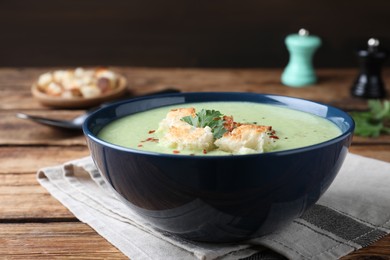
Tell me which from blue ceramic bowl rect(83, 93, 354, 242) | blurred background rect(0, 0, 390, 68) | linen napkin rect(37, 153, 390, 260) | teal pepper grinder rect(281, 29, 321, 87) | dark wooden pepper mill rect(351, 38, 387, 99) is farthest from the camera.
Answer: blurred background rect(0, 0, 390, 68)

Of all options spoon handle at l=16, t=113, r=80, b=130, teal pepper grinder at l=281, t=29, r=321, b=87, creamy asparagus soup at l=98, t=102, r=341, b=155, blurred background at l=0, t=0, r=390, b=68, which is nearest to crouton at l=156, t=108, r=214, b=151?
creamy asparagus soup at l=98, t=102, r=341, b=155

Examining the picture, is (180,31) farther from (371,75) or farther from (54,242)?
(54,242)

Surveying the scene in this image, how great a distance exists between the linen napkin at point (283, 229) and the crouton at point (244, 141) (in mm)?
172

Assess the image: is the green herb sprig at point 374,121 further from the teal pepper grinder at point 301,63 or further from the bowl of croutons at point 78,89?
the bowl of croutons at point 78,89

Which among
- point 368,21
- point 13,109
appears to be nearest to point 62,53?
point 13,109

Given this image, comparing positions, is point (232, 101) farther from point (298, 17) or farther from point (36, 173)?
point (298, 17)

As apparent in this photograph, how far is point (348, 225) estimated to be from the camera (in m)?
1.15

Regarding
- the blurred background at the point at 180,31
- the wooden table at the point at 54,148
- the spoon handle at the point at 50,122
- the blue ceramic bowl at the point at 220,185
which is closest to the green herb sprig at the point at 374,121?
the wooden table at the point at 54,148

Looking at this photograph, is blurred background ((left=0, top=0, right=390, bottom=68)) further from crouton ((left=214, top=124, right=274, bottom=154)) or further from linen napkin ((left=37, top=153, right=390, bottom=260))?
crouton ((left=214, top=124, right=274, bottom=154))

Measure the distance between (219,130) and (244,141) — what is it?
79 millimetres

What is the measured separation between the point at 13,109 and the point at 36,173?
789mm

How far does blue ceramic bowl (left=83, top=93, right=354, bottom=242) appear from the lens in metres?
0.91

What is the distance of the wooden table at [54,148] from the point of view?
1.11m

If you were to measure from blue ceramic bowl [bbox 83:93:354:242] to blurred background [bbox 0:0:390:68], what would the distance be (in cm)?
213
